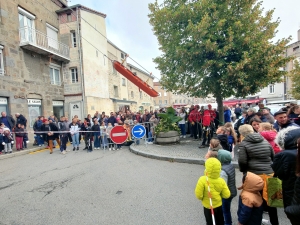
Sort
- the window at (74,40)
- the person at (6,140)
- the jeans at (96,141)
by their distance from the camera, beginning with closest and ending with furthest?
the person at (6,140), the jeans at (96,141), the window at (74,40)

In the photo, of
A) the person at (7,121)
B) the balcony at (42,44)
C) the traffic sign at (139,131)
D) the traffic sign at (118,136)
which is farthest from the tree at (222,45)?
the balcony at (42,44)

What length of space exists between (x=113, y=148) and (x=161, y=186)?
529cm

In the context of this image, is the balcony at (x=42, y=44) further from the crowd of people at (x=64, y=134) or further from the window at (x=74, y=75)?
the crowd of people at (x=64, y=134)

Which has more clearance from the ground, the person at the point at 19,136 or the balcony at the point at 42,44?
the balcony at the point at 42,44

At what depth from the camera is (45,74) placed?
15.3 metres

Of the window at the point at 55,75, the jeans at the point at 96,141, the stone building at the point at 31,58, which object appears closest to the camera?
the jeans at the point at 96,141

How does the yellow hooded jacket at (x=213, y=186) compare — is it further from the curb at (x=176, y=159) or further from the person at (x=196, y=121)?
the person at (x=196, y=121)

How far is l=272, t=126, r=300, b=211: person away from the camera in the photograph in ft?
6.35

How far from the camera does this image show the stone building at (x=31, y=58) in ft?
39.2

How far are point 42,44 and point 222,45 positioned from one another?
13813 millimetres

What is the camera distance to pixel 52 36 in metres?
16.7

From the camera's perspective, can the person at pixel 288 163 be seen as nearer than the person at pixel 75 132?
Yes

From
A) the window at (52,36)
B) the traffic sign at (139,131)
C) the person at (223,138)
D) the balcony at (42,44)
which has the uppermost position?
the window at (52,36)

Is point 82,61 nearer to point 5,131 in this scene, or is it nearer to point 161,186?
point 5,131
